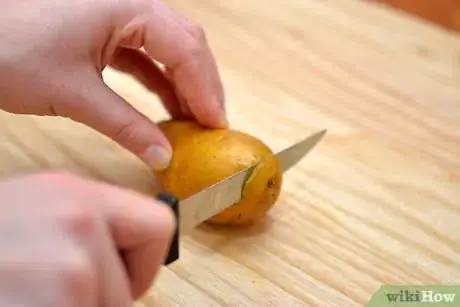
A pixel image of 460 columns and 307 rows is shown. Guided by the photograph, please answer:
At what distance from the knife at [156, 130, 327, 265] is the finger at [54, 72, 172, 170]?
0.12m

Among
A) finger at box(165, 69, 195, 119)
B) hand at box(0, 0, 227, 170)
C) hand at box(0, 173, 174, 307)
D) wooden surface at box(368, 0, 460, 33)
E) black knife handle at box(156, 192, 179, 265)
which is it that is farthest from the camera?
wooden surface at box(368, 0, 460, 33)

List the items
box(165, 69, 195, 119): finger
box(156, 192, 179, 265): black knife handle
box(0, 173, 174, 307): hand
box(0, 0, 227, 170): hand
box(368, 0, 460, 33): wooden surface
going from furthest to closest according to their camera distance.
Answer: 1. box(368, 0, 460, 33): wooden surface
2. box(165, 69, 195, 119): finger
3. box(0, 0, 227, 170): hand
4. box(156, 192, 179, 265): black knife handle
5. box(0, 173, 174, 307): hand

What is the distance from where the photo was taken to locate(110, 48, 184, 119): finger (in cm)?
106

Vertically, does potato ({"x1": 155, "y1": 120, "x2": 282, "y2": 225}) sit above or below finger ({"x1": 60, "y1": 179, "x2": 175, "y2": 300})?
below

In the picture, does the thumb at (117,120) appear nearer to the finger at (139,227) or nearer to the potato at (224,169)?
the potato at (224,169)

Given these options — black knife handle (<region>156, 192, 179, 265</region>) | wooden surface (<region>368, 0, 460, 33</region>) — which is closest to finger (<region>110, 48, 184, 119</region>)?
black knife handle (<region>156, 192, 179, 265</region>)

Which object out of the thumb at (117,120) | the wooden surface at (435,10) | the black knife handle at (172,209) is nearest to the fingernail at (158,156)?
the thumb at (117,120)

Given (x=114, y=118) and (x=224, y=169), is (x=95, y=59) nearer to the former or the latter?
(x=114, y=118)

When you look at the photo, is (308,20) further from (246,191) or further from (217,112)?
(246,191)

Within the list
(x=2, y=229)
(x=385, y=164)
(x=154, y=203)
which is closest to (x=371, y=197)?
(x=385, y=164)

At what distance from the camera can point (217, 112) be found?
97cm

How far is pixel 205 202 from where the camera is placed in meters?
0.79

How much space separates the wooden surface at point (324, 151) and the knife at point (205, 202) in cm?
10

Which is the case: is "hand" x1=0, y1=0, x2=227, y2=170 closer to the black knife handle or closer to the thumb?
the thumb
